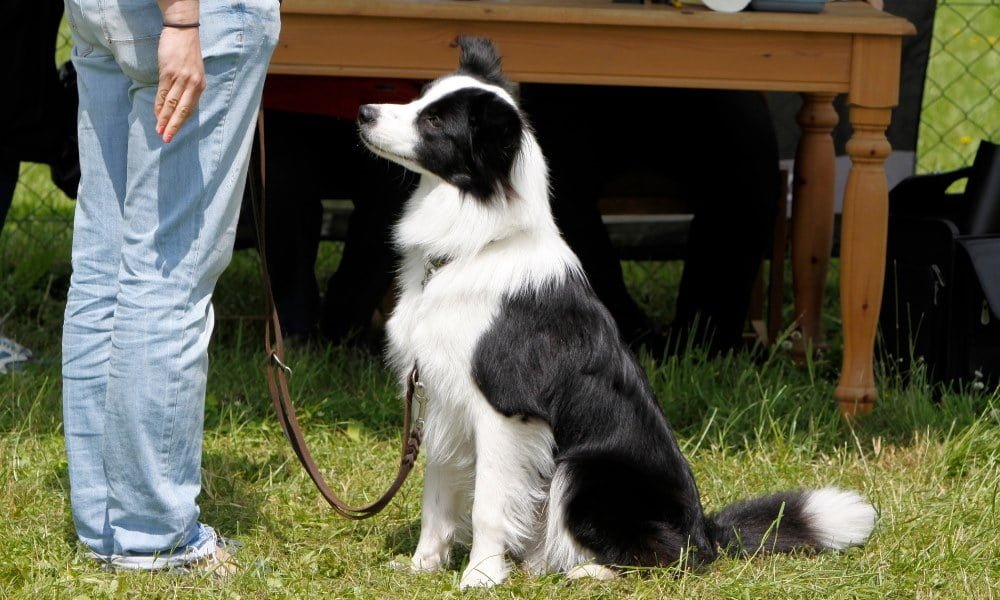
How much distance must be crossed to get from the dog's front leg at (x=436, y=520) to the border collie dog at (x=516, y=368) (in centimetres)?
7

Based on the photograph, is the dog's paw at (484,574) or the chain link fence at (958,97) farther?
the chain link fence at (958,97)

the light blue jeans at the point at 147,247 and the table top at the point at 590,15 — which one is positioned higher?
the table top at the point at 590,15

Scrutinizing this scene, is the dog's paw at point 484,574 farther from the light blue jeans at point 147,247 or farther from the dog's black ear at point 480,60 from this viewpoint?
the dog's black ear at point 480,60

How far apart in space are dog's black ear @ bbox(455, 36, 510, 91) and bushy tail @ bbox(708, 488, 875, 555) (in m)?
1.04

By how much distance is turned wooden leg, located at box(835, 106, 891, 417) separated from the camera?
294 centimetres

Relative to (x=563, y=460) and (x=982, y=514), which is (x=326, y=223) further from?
(x=982, y=514)

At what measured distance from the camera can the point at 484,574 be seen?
2.21 meters

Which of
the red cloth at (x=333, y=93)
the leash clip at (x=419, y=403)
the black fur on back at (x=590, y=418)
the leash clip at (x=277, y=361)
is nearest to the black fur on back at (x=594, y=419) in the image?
the black fur on back at (x=590, y=418)

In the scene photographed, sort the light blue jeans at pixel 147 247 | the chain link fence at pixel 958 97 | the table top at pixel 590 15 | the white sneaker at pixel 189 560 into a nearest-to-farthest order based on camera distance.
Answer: the light blue jeans at pixel 147 247
the white sneaker at pixel 189 560
the table top at pixel 590 15
the chain link fence at pixel 958 97

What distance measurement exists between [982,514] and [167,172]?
1.86 meters

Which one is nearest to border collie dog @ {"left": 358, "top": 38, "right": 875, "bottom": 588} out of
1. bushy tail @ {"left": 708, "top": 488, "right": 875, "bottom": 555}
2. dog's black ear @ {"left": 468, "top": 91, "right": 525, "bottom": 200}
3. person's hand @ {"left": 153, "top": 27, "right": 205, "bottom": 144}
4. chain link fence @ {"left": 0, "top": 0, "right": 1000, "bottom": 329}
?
dog's black ear @ {"left": 468, "top": 91, "right": 525, "bottom": 200}

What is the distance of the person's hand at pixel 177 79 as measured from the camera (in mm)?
1774

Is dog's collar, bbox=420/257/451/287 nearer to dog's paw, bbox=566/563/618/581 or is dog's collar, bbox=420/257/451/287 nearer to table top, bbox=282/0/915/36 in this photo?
dog's paw, bbox=566/563/618/581

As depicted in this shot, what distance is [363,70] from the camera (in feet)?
9.30
